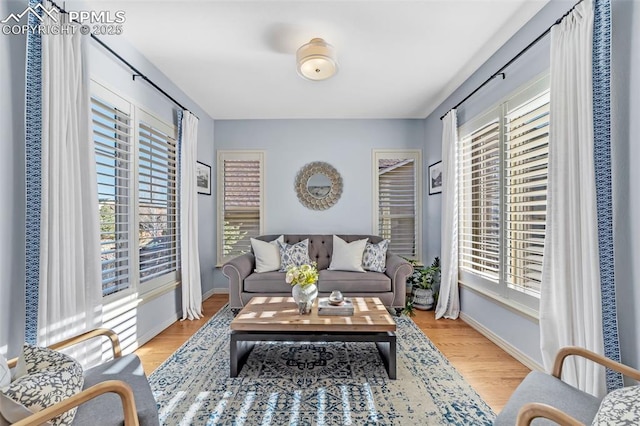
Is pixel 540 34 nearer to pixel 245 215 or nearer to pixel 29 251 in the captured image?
pixel 29 251

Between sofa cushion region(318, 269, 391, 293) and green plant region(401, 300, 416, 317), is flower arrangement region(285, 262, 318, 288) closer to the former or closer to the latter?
sofa cushion region(318, 269, 391, 293)

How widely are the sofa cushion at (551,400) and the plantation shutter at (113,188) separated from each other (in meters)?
2.70

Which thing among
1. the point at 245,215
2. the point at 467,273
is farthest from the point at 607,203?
the point at 245,215

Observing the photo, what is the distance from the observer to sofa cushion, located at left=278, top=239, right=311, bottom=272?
4.00 metres

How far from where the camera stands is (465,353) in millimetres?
2701

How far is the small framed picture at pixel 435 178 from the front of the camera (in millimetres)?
4176

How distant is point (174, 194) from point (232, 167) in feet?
4.58

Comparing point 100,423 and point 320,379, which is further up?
point 100,423

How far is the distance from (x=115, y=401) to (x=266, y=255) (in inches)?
107

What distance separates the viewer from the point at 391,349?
2262 mm

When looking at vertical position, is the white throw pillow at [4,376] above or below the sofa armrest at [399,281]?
above

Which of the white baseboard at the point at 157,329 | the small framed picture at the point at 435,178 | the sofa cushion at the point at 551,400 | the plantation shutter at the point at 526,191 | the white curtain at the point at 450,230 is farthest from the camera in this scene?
the small framed picture at the point at 435,178

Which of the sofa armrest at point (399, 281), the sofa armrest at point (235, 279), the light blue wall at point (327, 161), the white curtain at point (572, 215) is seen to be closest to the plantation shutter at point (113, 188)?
the sofa armrest at point (235, 279)

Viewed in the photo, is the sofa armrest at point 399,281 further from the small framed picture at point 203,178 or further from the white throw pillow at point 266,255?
the small framed picture at point 203,178
